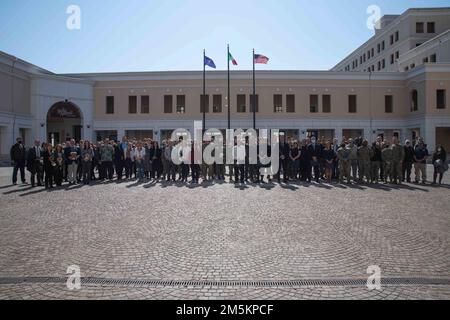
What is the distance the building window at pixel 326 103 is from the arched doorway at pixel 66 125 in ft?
92.9

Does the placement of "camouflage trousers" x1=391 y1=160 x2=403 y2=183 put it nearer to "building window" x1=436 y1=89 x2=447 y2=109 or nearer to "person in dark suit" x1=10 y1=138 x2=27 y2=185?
"person in dark suit" x1=10 y1=138 x2=27 y2=185

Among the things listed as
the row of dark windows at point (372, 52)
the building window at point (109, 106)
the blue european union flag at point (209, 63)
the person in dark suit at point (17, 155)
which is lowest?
the person in dark suit at point (17, 155)

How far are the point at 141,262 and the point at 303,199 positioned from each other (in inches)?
281

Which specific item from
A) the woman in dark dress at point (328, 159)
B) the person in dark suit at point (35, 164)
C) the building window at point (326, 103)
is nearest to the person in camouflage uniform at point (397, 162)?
the woman in dark dress at point (328, 159)

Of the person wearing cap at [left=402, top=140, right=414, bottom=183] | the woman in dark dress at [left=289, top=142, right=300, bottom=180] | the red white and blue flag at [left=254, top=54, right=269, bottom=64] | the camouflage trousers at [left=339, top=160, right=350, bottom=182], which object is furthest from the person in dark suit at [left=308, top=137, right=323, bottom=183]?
the red white and blue flag at [left=254, top=54, right=269, bottom=64]

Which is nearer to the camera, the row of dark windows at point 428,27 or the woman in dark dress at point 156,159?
the woman in dark dress at point 156,159

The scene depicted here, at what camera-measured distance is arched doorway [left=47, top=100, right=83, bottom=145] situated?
1476 inches

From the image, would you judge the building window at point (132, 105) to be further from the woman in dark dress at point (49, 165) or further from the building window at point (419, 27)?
the building window at point (419, 27)

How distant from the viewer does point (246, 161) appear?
55.0 ft

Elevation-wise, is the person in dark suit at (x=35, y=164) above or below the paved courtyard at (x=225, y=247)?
above

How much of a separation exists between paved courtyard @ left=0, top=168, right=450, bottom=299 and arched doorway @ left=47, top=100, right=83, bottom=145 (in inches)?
1169

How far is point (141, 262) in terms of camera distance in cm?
520

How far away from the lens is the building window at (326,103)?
38406 mm

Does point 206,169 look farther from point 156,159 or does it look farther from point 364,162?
point 364,162
